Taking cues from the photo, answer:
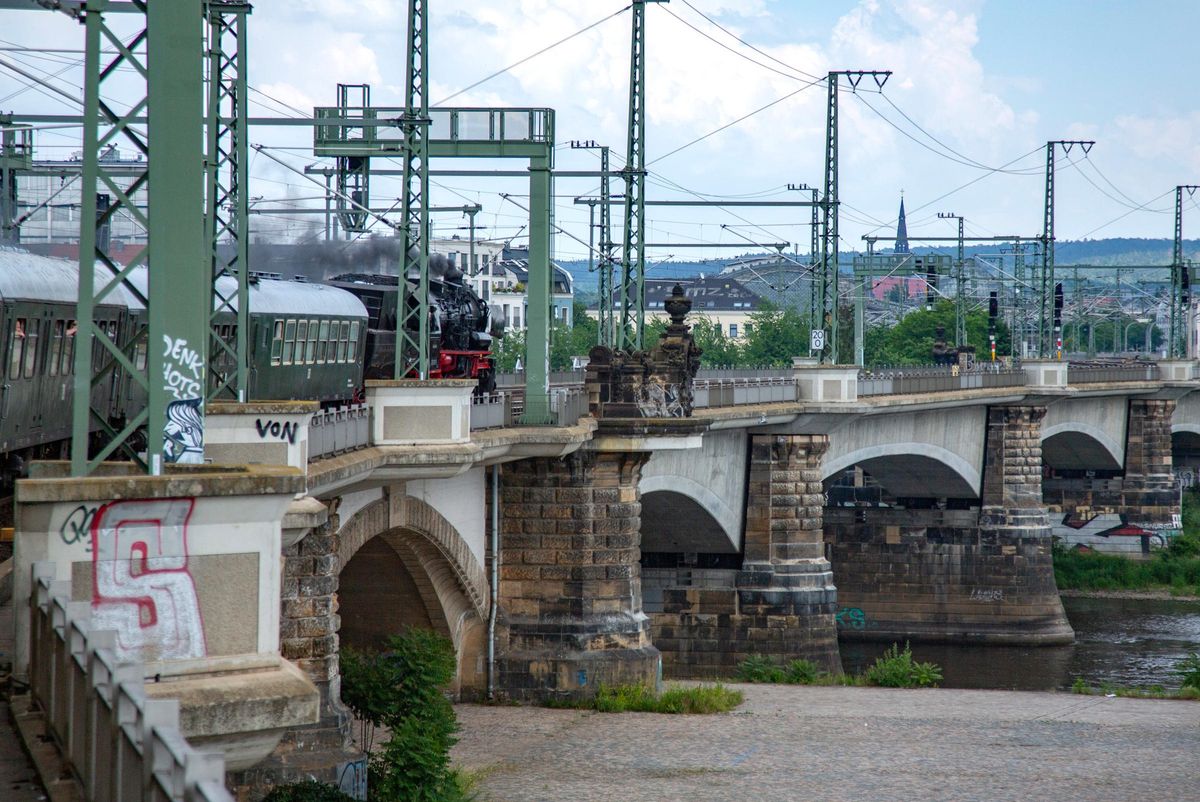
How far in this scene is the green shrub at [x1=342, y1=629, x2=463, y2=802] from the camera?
19969 mm

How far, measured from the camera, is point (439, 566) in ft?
92.3

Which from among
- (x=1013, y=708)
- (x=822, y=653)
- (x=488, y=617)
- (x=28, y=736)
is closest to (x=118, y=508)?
(x=28, y=736)

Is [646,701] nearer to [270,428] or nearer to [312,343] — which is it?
[312,343]

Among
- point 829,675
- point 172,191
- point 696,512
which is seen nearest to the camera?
point 172,191

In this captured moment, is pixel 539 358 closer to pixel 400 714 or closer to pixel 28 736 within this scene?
pixel 400 714

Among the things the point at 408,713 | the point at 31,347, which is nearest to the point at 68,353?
the point at 31,347

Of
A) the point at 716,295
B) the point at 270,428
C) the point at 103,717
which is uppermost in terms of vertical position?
the point at 716,295

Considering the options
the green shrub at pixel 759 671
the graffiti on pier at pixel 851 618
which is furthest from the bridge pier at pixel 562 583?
the graffiti on pier at pixel 851 618

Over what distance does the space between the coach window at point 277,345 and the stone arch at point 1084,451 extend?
5251 centimetres

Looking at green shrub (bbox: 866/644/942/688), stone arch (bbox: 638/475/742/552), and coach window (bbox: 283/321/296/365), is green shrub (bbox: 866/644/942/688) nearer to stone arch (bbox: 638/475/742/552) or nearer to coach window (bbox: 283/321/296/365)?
stone arch (bbox: 638/475/742/552)

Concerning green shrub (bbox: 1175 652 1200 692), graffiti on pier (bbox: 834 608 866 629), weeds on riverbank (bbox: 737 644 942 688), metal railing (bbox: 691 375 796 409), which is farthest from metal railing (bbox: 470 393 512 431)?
graffiti on pier (bbox: 834 608 866 629)

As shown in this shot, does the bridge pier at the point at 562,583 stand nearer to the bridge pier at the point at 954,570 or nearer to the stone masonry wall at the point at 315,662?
the stone masonry wall at the point at 315,662

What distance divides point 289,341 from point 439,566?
14.5 feet

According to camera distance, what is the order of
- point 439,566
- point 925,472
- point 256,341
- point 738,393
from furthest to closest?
point 925,472, point 738,393, point 439,566, point 256,341
